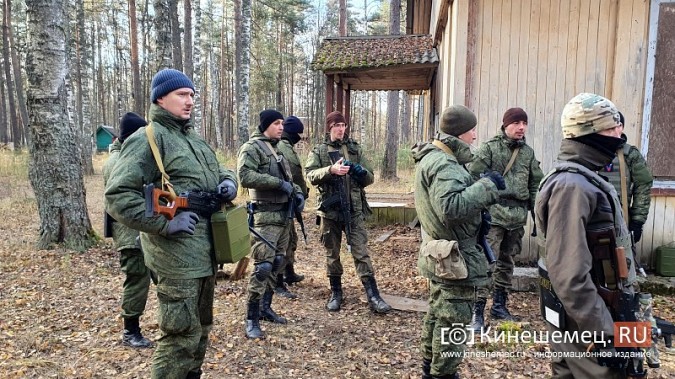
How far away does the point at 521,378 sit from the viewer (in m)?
3.56

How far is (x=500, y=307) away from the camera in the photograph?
4723 mm

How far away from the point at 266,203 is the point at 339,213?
2.88 feet

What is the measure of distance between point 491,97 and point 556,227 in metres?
3.94

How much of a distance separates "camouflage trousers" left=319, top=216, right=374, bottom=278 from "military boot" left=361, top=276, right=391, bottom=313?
77 millimetres

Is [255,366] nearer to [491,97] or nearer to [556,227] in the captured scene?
[556,227]

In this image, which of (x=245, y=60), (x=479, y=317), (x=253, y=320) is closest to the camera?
(x=253, y=320)

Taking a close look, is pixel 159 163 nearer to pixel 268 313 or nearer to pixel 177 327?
pixel 177 327

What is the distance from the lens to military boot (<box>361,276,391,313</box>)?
4879 mm

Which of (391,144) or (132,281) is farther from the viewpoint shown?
(391,144)

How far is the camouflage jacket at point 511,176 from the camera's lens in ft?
14.9

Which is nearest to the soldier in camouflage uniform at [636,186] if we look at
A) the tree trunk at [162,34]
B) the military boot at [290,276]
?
the military boot at [290,276]

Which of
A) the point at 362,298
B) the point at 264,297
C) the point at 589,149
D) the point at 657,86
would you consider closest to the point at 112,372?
the point at 264,297

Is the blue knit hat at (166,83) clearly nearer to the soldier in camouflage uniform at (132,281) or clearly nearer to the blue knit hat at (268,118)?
the soldier in camouflage uniform at (132,281)

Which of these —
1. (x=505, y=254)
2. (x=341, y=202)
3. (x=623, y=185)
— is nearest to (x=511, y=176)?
(x=505, y=254)
